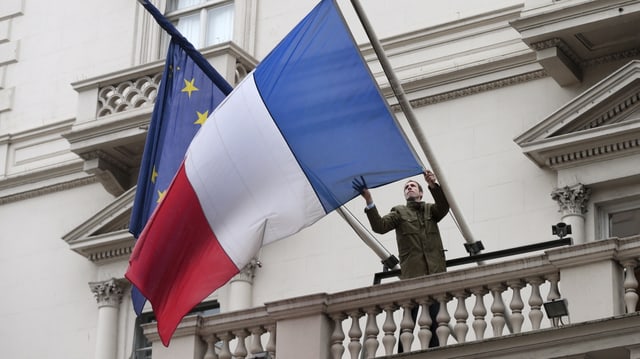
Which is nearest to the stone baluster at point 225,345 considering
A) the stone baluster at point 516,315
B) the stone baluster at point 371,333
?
the stone baluster at point 371,333

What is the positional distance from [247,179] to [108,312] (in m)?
5.39

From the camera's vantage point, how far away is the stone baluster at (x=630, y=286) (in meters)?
16.6

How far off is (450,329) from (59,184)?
340 inches

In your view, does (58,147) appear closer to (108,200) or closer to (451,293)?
(108,200)

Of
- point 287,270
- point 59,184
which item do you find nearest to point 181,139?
point 287,270

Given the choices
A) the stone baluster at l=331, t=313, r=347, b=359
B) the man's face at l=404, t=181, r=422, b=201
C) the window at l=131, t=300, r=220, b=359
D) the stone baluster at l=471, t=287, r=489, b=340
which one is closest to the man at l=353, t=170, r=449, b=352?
the man's face at l=404, t=181, r=422, b=201

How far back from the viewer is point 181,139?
819 inches

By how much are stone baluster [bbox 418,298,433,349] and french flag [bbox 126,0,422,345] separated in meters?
1.34

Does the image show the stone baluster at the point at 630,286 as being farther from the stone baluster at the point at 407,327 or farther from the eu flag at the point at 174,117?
the eu flag at the point at 174,117

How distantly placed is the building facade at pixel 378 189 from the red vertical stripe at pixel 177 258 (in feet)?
1.36

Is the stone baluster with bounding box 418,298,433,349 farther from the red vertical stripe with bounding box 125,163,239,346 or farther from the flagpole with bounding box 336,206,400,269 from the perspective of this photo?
the red vertical stripe with bounding box 125,163,239,346

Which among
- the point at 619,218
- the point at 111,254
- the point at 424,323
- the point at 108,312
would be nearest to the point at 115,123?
the point at 111,254

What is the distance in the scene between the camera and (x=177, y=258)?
1883 centimetres

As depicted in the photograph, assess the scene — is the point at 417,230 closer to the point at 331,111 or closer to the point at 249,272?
the point at 331,111
